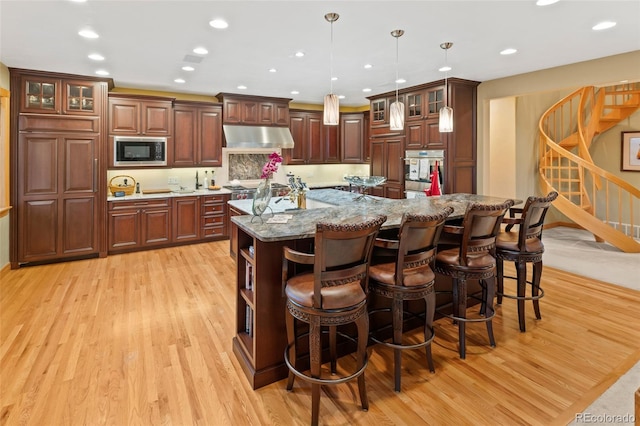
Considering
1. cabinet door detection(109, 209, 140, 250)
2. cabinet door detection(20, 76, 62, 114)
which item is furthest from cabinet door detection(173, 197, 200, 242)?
cabinet door detection(20, 76, 62, 114)

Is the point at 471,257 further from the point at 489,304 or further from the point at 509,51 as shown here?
the point at 509,51

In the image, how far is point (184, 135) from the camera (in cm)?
641

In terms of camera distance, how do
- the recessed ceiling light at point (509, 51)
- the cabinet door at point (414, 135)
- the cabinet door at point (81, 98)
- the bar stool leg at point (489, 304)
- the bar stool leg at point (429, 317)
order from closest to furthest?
the bar stool leg at point (429, 317), the bar stool leg at point (489, 304), the recessed ceiling light at point (509, 51), the cabinet door at point (81, 98), the cabinet door at point (414, 135)

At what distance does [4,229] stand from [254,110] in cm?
423

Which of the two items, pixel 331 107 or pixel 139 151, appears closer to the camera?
pixel 331 107

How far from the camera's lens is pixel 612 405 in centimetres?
217

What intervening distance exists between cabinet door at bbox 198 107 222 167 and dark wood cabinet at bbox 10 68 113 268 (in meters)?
1.57

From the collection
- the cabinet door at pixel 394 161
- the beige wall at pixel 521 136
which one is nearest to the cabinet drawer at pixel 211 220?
the cabinet door at pixel 394 161

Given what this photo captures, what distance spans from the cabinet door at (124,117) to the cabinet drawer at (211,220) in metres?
1.79

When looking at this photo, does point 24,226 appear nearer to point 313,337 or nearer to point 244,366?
point 244,366

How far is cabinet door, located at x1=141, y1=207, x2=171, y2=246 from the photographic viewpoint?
591 cm

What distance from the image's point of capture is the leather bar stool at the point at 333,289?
6.32 feet

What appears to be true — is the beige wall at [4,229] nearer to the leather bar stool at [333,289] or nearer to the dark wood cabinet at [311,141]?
the dark wood cabinet at [311,141]

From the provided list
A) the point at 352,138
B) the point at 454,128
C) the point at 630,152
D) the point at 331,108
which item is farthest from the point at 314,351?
the point at 630,152
